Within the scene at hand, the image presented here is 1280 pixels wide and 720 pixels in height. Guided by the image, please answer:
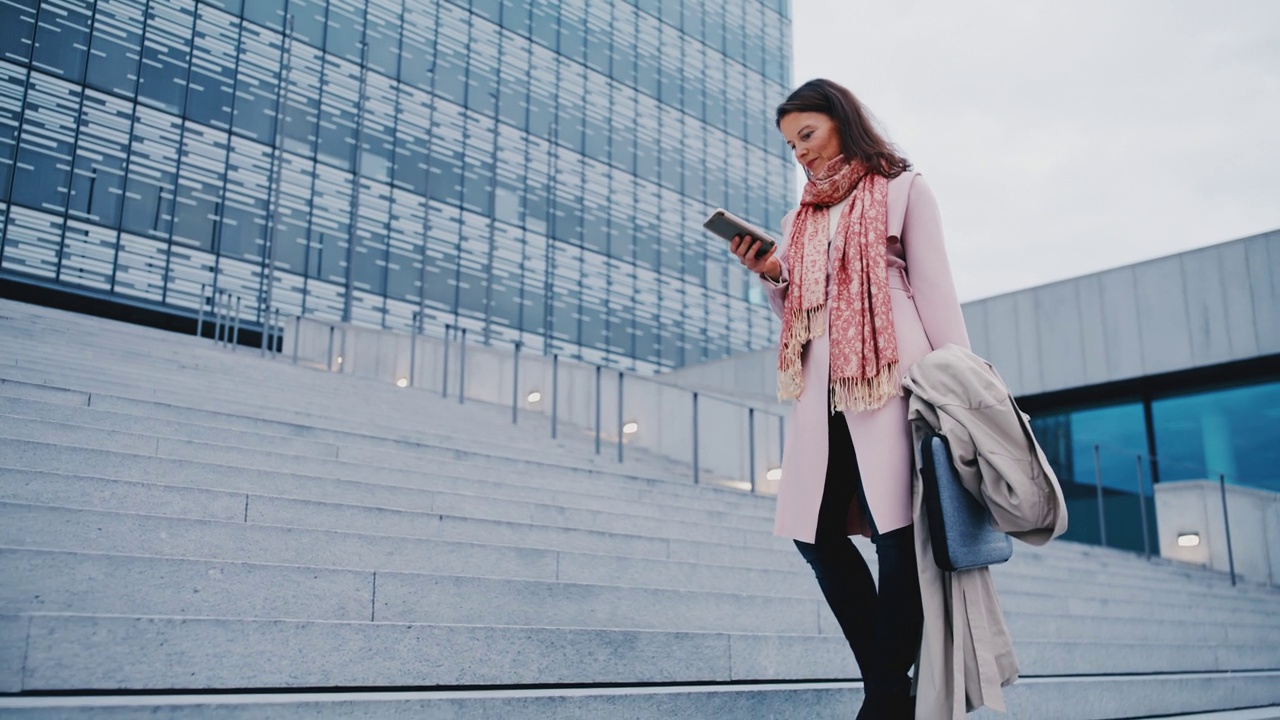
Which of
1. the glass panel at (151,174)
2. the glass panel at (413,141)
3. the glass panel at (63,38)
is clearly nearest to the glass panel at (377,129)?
the glass panel at (413,141)

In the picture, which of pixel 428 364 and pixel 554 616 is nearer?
pixel 554 616

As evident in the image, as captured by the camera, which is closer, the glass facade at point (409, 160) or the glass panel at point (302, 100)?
the glass facade at point (409, 160)

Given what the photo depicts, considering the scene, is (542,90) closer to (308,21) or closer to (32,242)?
(308,21)

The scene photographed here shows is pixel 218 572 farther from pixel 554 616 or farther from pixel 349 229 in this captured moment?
pixel 349 229

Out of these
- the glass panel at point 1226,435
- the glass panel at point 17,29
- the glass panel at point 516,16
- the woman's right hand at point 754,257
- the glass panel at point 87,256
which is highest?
the glass panel at point 516,16

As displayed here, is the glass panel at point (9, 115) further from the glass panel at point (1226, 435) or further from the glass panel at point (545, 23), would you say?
the glass panel at point (1226, 435)

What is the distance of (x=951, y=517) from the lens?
6.05 ft

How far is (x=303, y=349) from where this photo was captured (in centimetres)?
1466

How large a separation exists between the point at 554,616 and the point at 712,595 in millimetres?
699

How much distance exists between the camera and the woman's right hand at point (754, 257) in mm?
2279

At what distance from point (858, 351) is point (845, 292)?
0.16m

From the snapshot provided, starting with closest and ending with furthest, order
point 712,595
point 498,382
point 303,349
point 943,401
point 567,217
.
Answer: point 943,401, point 712,595, point 498,382, point 303,349, point 567,217

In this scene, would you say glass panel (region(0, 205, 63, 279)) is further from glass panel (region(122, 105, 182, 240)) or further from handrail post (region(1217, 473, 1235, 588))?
handrail post (region(1217, 473, 1235, 588))

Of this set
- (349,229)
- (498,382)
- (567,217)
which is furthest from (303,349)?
(567,217)
